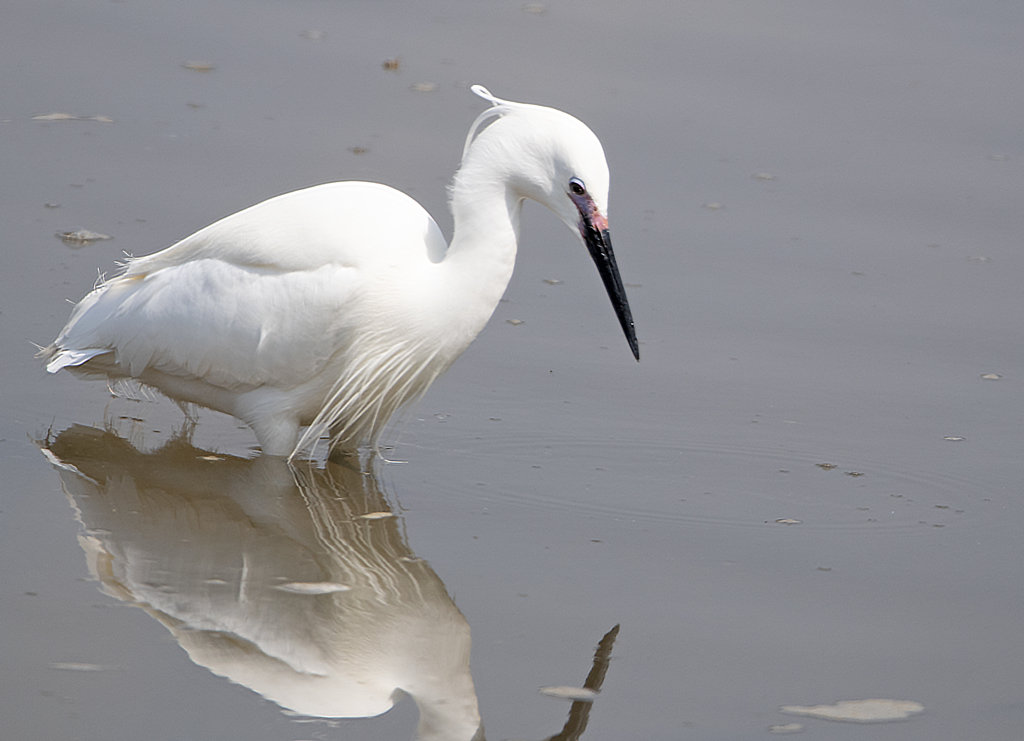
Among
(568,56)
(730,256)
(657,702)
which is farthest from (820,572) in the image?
(568,56)

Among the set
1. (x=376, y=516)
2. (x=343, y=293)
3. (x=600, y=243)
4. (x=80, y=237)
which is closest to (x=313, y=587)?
(x=376, y=516)

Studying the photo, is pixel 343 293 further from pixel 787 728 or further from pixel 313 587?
pixel 787 728

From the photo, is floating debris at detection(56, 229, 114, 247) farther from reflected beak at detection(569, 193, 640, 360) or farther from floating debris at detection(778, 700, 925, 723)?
floating debris at detection(778, 700, 925, 723)

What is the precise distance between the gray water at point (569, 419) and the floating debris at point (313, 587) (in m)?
0.03

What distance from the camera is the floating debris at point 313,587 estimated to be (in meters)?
3.18

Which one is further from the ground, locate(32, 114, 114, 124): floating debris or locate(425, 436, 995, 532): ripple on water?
locate(32, 114, 114, 124): floating debris

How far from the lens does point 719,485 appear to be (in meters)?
3.99

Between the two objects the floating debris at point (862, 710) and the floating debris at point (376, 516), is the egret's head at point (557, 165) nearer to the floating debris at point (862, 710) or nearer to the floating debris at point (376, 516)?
the floating debris at point (376, 516)

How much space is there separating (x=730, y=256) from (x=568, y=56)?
2481mm

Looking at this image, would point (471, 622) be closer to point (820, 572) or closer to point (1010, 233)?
point (820, 572)

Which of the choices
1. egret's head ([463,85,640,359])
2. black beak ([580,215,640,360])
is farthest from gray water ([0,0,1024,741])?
egret's head ([463,85,640,359])

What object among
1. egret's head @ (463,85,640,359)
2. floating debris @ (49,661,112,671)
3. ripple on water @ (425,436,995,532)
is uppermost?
egret's head @ (463,85,640,359)

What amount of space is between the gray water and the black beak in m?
0.49

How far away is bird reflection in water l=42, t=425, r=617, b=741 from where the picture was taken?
2805 millimetres
